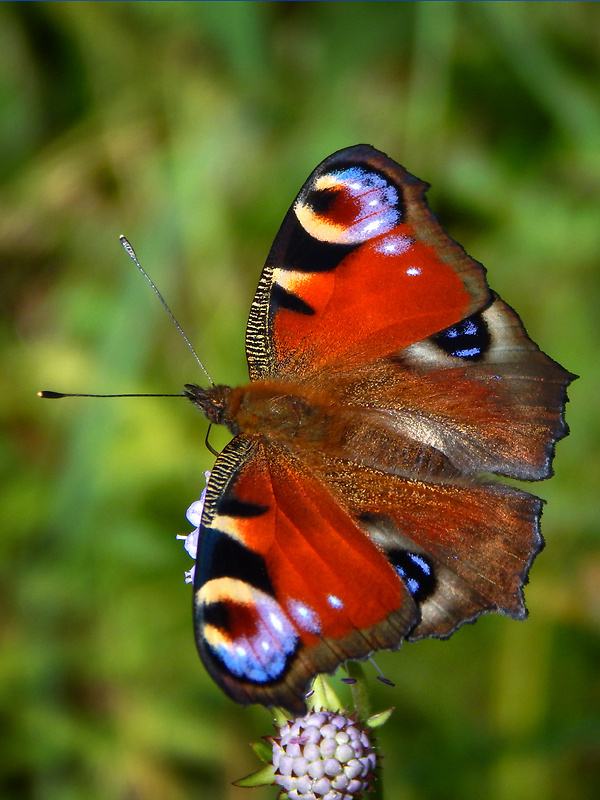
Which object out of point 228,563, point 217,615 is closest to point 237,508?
point 228,563

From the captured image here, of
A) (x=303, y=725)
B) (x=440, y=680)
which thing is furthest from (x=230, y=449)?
(x=440, y=680)

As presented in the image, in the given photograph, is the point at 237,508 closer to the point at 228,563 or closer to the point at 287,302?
the point at 228,563

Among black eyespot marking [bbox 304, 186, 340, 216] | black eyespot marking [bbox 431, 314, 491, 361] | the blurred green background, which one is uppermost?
black eyespot marking [bbox 304, 186, 340, 216]

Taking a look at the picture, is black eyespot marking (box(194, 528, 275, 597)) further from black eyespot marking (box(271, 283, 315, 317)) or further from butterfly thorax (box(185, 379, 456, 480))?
black eyespot marking (box(271, 283, 315, 317))

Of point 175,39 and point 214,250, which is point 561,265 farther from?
point 175,39

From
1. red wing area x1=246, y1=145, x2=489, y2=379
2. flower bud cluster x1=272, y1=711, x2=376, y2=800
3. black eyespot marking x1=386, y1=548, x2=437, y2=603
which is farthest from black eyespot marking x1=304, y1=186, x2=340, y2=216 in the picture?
flower bud cluster x1=272, y1=711, x2=376, y2=800

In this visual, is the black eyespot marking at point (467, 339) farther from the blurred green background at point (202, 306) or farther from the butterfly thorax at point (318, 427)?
the blurred green background at point (202, 306)

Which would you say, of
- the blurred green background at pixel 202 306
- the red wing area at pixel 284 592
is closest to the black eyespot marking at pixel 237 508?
the red wing area at pixel 284 592

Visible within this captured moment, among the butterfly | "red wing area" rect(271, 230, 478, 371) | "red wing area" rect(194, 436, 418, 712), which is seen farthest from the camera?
"red wing area" rect(271, 230, 478, 371)
